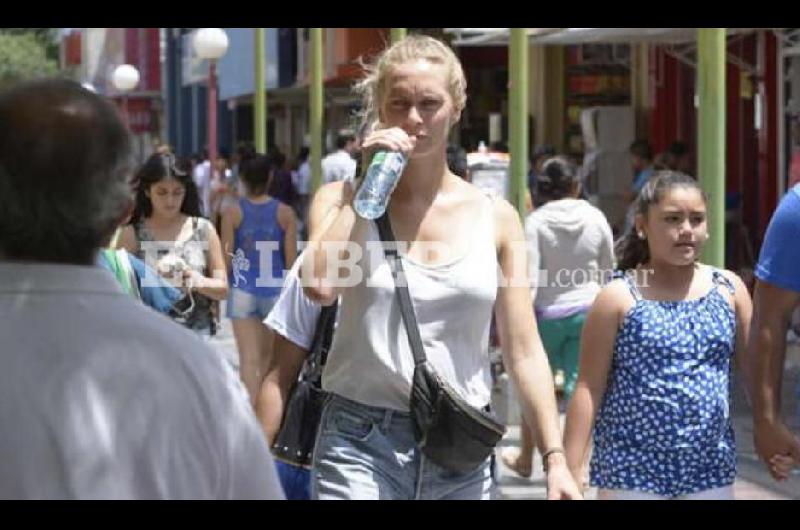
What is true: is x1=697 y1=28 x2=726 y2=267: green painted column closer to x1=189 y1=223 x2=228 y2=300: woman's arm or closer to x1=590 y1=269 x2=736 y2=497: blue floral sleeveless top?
x1=189 y1=223 x2=228 y2=300: woman's arm

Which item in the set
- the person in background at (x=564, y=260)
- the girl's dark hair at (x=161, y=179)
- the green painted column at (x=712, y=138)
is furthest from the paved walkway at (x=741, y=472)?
the girl's dark hair at (x=161, y=179)

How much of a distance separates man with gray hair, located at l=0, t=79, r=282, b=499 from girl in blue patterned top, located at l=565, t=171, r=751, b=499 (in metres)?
2.74

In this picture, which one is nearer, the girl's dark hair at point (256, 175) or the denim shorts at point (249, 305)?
the denim shorts at point (249, 305)

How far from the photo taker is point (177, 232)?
938 centimetres

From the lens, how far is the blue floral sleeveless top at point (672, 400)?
5.34 meters

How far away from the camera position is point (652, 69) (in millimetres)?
24828

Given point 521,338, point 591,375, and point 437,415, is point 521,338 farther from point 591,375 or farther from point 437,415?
point 591,375

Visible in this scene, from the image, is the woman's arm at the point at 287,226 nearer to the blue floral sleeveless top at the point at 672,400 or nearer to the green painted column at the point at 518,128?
the green painted column at the point at 518,128

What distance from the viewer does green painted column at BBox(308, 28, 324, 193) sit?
19406 millimetres

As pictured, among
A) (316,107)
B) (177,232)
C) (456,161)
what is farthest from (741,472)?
(316,107)

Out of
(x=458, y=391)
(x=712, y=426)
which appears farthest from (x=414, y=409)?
(x=712, y=426)

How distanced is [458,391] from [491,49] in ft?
84.6

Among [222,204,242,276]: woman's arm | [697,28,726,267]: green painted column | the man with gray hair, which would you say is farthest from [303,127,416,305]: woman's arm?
[222,204,242,276]: woman's arm
